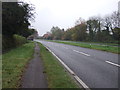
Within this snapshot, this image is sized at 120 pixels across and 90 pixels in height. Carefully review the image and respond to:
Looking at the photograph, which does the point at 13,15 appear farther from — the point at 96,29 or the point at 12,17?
the point at 96,29

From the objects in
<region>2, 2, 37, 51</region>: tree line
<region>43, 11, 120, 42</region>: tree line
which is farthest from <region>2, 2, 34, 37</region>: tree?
<region>43, 11, 120, 42</region>: tree line

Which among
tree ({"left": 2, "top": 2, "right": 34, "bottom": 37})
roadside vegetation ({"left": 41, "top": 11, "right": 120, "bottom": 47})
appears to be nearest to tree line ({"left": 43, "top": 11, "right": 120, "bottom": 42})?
roadside vegetation ({"left": 41, "top": 11, "right": 120, "bottom": 47})

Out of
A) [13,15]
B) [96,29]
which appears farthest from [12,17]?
[96,29]

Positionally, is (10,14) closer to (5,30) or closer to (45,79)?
(5,30)

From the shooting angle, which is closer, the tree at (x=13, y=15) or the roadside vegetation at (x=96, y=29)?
the tree at (x=13, y=15)

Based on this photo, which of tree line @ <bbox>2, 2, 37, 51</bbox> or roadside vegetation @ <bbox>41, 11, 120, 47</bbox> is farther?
roadside vegetation @ <bbox>41, 11, 120, 47</bbox>

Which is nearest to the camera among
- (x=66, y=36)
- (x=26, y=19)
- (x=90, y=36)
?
(x=26, y=19)

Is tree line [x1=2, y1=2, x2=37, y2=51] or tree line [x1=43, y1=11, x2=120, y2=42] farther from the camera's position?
tree line [x1=43, y1=11, x2=120, y2=42]

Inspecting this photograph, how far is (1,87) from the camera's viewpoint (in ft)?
19.0

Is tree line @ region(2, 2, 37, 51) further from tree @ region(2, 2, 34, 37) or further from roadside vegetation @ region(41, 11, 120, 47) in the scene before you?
roadside vegetation @ region(41, 11, 120, 47)

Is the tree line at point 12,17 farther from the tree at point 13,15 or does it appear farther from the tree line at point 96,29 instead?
the tree line at point 96,29

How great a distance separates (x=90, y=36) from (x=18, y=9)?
55.2m

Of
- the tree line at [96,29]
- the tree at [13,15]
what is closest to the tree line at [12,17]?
the tree at [13,15]

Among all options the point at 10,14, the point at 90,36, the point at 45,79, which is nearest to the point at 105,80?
the point at 45,79
